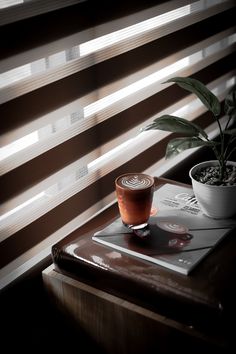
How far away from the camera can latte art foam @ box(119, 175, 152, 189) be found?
47.1 inches

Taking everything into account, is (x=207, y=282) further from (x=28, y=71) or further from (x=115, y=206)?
(x=28, y=71)

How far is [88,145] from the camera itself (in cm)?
139

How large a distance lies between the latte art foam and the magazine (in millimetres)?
103

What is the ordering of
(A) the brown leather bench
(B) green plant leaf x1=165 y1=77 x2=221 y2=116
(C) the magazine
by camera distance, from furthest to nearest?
(B) green plant leaf x1=165 y1=77 x2=221 y2=116, (C) the magazine, (A) the brown leather bench

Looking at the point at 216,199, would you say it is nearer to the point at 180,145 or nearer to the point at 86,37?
the point at 180,145

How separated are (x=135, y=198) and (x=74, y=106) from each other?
0.30 metres

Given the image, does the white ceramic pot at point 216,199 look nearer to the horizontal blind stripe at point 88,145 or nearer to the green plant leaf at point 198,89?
the green plant leaf at point 198,89

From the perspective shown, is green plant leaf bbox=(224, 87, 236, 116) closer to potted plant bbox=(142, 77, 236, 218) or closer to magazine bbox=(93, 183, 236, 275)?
potted plant bbox=(142, 77, 236, 218)

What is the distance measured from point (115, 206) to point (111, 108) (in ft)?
0.91

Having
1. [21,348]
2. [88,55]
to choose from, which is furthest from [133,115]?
[21,348]

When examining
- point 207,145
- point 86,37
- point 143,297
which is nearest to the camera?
point 143,297

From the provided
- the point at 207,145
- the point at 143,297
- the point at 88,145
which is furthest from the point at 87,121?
the point at 143,297

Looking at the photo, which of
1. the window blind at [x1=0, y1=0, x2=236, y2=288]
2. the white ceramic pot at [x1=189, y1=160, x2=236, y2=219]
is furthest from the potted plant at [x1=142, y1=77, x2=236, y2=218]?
the window blind at [x1=0, y1=0, x2=236, y2=288]

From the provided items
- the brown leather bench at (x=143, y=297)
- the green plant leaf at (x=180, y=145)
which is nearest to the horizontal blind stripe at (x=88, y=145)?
the brown leather bench at (x=143, y=297)
